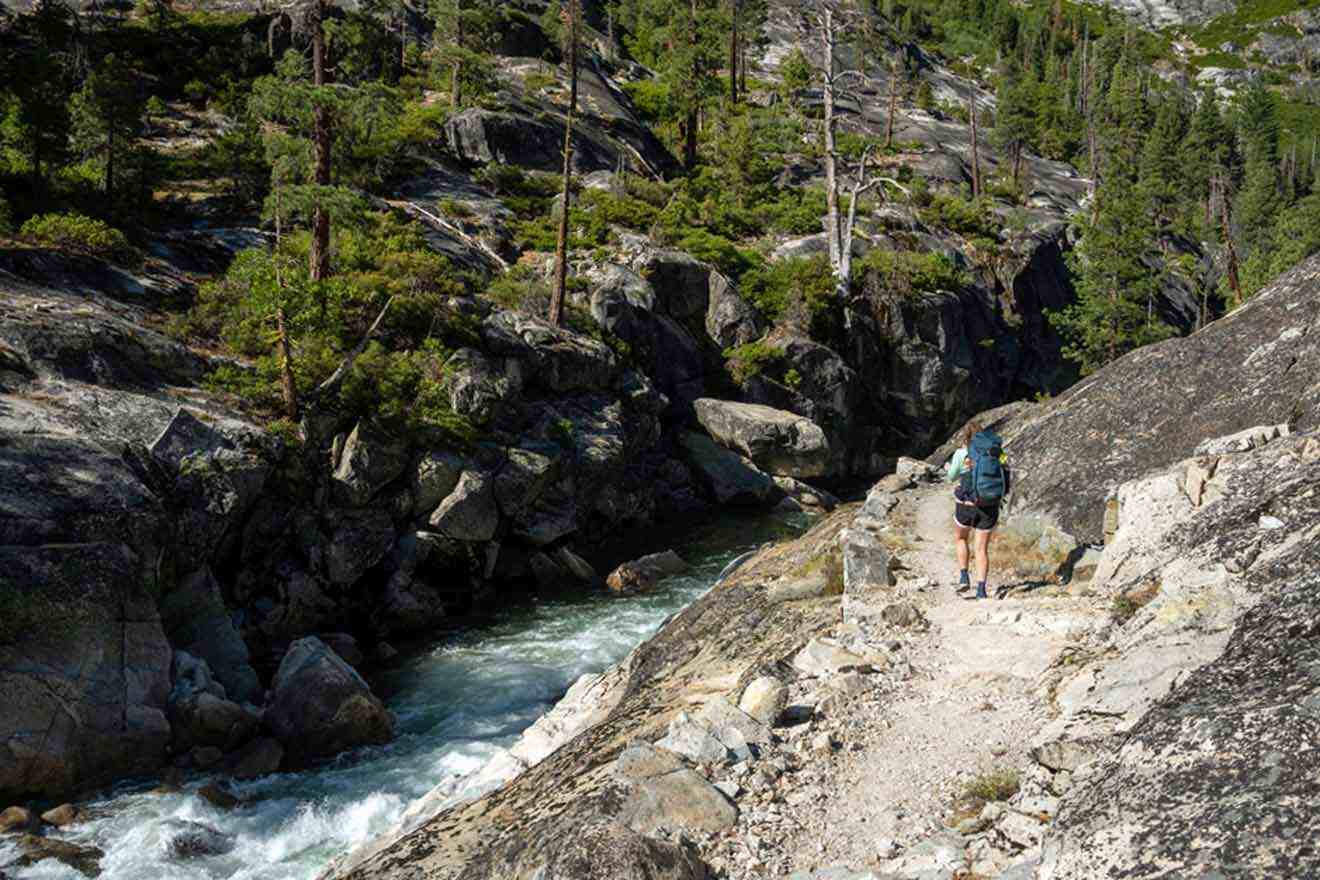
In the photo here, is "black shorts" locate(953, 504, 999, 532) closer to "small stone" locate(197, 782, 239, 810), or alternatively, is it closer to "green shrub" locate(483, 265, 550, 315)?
"small stone" locate(197, 782, 239, 810)

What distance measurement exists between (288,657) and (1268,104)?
464 feet

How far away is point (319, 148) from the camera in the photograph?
71.9 feet

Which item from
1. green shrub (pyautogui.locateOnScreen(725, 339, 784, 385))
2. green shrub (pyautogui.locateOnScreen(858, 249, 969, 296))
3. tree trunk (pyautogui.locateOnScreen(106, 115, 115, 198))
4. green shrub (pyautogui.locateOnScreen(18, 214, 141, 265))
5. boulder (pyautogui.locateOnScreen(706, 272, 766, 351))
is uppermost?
tree trunk (pyautogui.locateOnScreen(106, 115, 115, 198))

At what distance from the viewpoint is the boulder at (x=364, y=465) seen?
65.3ft

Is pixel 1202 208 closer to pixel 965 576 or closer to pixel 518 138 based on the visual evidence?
pixel 518 138

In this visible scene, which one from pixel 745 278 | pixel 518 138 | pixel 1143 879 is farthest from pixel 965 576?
pixel 518 138

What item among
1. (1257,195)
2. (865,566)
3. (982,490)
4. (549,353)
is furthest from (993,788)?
(1257,195)

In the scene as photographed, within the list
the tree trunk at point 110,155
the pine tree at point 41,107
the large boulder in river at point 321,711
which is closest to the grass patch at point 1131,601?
the large boulder in river at point 321,711

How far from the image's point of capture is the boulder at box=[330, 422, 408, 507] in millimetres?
19906

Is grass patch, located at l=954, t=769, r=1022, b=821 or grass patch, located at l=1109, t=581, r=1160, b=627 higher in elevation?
grass patch, located at l=1109, t=581, r=1160, b=627

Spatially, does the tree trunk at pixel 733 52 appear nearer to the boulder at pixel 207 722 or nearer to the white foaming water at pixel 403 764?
the white foaming water at pixel 403 764

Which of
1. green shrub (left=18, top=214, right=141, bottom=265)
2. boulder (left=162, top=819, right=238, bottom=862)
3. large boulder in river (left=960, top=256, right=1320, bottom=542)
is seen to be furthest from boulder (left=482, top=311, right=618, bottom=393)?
boulder (left=162, top=819, right=238, bottom=862)

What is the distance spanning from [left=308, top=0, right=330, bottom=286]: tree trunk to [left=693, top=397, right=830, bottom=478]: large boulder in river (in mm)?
Result: 16066

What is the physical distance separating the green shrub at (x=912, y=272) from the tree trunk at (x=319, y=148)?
27797 mm
